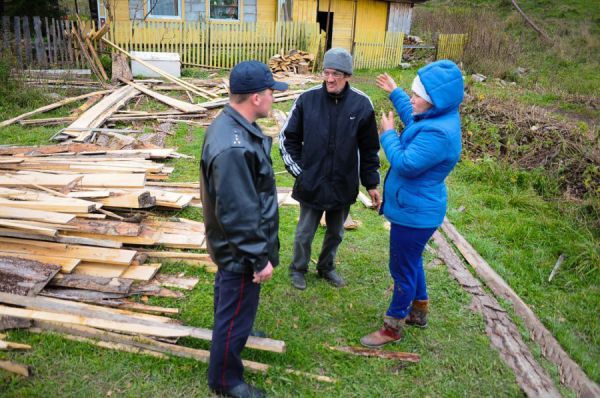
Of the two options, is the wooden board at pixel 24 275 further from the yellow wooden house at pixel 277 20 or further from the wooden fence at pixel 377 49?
the wooden fence at pixel 377 49

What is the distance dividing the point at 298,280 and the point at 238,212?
81.0 inches

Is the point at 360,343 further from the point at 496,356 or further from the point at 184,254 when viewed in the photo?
the point at 184,254

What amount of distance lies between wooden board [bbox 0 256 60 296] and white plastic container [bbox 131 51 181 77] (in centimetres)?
1047

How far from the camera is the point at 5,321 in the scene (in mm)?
3332

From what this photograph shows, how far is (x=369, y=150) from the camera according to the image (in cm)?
400

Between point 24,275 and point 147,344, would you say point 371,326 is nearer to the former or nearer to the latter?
point 147,344

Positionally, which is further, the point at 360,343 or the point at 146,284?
the point at 146,284

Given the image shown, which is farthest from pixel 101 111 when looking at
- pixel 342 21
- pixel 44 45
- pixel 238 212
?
pixel 342 21

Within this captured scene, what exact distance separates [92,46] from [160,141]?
6568 millimetres

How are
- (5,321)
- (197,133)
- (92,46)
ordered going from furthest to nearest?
(92,46) < (197,133) < (5,321)

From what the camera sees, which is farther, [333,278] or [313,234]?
[333,278]

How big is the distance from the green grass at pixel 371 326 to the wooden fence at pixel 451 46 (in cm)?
1531

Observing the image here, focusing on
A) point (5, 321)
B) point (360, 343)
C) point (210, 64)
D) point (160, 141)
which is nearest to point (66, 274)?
point (5, 321)

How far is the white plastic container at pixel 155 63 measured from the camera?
1317 centimetres
